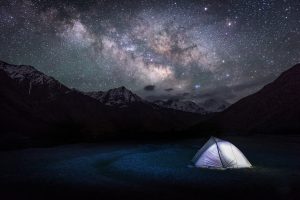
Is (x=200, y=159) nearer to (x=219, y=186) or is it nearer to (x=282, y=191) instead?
(x=219, y=186)

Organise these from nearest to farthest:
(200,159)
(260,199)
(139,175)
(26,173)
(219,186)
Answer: (260,199) < (219,186) < (139,175) < (26,173) < (200,159)

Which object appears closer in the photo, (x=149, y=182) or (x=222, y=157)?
(x=149, y=182)

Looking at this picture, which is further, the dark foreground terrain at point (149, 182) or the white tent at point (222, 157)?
the white tent at point (222, 157)

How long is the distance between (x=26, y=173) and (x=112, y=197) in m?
10.5

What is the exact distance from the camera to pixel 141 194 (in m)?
15.4

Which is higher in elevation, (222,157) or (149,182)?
(222,157)

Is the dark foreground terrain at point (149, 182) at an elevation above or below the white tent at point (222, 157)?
below

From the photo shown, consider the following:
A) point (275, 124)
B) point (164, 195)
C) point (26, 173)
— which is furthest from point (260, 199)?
point (275, 124)

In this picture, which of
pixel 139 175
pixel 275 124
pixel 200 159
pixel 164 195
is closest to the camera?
pixel 164 195

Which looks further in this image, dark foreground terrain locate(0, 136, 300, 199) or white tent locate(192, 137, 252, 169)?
white tent locate(192, 137, 252, 169)

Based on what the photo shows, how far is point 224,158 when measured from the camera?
74.9 ft

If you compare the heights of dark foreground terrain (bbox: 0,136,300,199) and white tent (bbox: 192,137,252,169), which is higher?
white tent (bbox: 192,137,252,169)

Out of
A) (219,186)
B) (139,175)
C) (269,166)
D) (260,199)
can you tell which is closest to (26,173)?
(139,175)

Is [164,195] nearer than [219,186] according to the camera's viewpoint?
Yes
